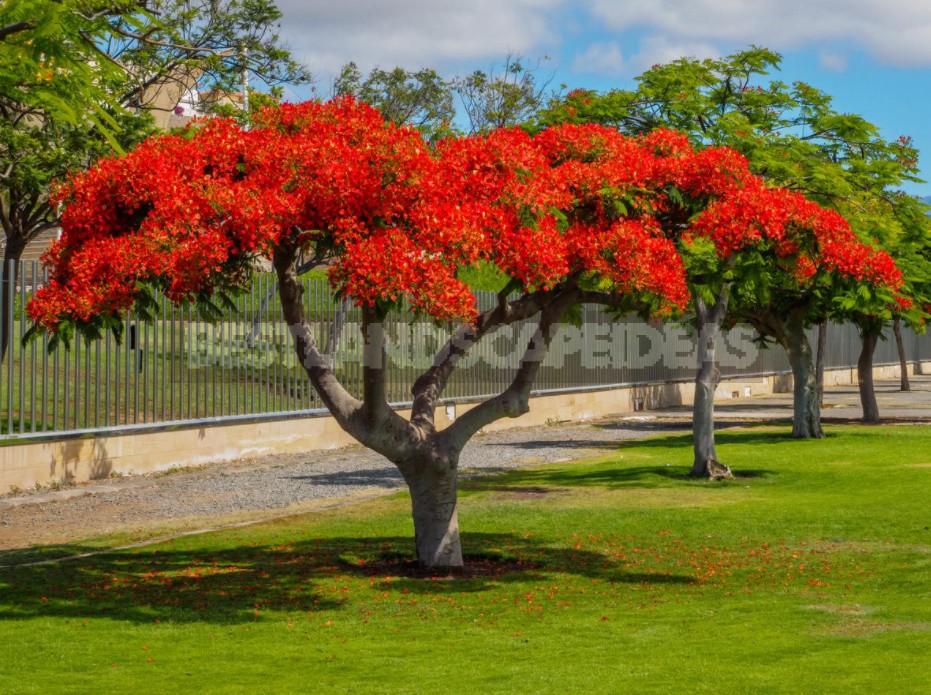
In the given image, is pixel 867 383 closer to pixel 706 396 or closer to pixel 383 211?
pixel 706 396

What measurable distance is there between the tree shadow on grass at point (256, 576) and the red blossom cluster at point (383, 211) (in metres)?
2.23

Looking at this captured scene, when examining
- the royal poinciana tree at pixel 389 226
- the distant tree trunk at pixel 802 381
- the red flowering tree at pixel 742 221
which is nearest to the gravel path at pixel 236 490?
the distant tree trunk at pixel 802 381

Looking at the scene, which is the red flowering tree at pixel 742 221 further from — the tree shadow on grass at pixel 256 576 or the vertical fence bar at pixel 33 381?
the vertical fence bar at pixel 33 381

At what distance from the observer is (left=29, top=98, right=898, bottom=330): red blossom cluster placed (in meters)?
8.80

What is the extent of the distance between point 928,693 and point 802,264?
8170 millimetres

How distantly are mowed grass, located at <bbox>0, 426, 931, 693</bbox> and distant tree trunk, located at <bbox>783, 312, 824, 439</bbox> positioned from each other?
8.20 m

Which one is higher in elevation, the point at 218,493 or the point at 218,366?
the point at 218,366

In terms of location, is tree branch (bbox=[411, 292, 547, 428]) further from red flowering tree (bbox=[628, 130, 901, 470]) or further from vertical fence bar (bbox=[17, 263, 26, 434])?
vertical fence bar (bbox=[17, 263, 26, 434])

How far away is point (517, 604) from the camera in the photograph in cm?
962

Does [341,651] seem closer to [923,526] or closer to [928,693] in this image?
[928,693]

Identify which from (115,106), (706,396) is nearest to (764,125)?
(706,396)

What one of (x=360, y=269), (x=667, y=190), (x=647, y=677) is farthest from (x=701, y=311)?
(x=647, y=677)

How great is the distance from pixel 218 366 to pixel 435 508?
9380 millimetres

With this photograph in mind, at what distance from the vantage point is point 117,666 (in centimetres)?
761
